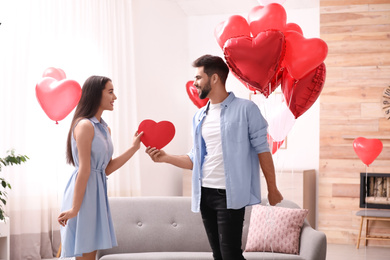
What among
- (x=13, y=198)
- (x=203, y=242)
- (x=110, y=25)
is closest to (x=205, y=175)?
(x=203, y=242)

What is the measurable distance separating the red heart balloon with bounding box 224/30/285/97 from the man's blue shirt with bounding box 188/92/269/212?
0.36 m

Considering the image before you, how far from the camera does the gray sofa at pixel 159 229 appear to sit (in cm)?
416

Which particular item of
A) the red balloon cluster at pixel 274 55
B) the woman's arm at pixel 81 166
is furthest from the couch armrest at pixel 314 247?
the woman's arm at pixel 81 166

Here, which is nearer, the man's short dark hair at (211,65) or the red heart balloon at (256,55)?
the man's short dark hair at (211,65)

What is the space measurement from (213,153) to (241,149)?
6.4 inches

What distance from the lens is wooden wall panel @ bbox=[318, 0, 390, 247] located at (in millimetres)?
7445

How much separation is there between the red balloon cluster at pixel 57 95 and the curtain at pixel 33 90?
0.95 metres

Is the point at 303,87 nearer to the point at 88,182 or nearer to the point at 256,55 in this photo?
the point at 256,55

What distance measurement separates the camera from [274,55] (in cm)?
326

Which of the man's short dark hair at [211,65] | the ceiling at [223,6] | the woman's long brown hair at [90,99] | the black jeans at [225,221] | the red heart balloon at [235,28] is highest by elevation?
the ceiling at [223,6]

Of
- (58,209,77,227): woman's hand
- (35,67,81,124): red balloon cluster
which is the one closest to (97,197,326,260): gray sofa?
(35,67,81,124): red balloon cluster

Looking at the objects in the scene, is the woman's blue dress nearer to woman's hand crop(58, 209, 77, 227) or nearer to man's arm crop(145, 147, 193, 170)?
woman's hand crop(58, 209, 77, 227)

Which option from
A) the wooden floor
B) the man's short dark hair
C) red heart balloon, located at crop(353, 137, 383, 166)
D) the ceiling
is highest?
the ceiling

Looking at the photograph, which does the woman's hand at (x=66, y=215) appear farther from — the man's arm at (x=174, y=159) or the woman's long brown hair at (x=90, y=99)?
the man's arm at (x=174, y=159)
